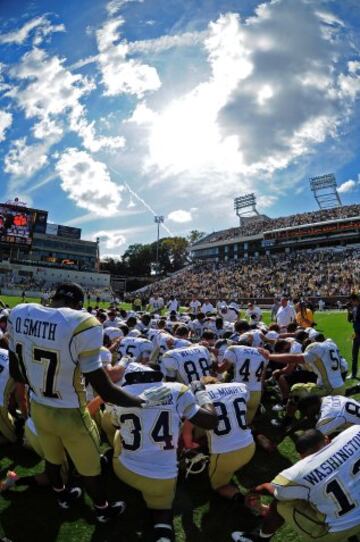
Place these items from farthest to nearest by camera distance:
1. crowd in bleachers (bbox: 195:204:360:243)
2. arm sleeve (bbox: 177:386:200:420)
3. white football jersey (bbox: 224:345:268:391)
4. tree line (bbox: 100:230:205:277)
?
tree line (bbox: 100:230:205:277)
crowd in bleachers (bbox: 195:204:360:243)
white football jersey (bbox: 224:345:268:391)
arm sleeve (bbox: 177:386:200:420)

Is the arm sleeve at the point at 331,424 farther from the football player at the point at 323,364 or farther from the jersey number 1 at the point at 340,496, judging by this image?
the football player at the point at 323,364

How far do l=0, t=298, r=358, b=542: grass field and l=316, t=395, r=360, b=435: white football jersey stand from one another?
38.4 inches

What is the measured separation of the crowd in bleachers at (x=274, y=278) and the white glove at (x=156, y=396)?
3102 centimetres

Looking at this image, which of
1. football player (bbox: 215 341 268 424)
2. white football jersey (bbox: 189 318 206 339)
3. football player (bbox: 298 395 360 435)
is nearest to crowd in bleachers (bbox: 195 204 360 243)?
white football jersey (bbox: 189 318 206 339)

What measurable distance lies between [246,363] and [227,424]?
1855 mm

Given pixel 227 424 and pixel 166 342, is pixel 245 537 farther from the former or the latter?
pixel 166 342

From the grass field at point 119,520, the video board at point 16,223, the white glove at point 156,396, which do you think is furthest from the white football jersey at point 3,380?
the video board at point 16,223

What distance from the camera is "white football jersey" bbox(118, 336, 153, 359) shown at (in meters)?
7.41

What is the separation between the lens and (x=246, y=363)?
5.82 metres

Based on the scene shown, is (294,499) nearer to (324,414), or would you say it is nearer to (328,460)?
(328,460)

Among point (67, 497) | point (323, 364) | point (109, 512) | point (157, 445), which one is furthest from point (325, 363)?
point (67, 497)

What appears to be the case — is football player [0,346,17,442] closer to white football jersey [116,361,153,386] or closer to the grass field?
the grass field

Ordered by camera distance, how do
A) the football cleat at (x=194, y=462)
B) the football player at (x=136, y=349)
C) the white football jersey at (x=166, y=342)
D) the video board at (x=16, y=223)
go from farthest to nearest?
1. the video board at (x=16, y=223)
2. the white football jersey at (x=166, y=342)
3. the football player at (x=136, y=349)
4. the football cleat at (x=194, y=462)

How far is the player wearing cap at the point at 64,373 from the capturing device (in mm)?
3074
